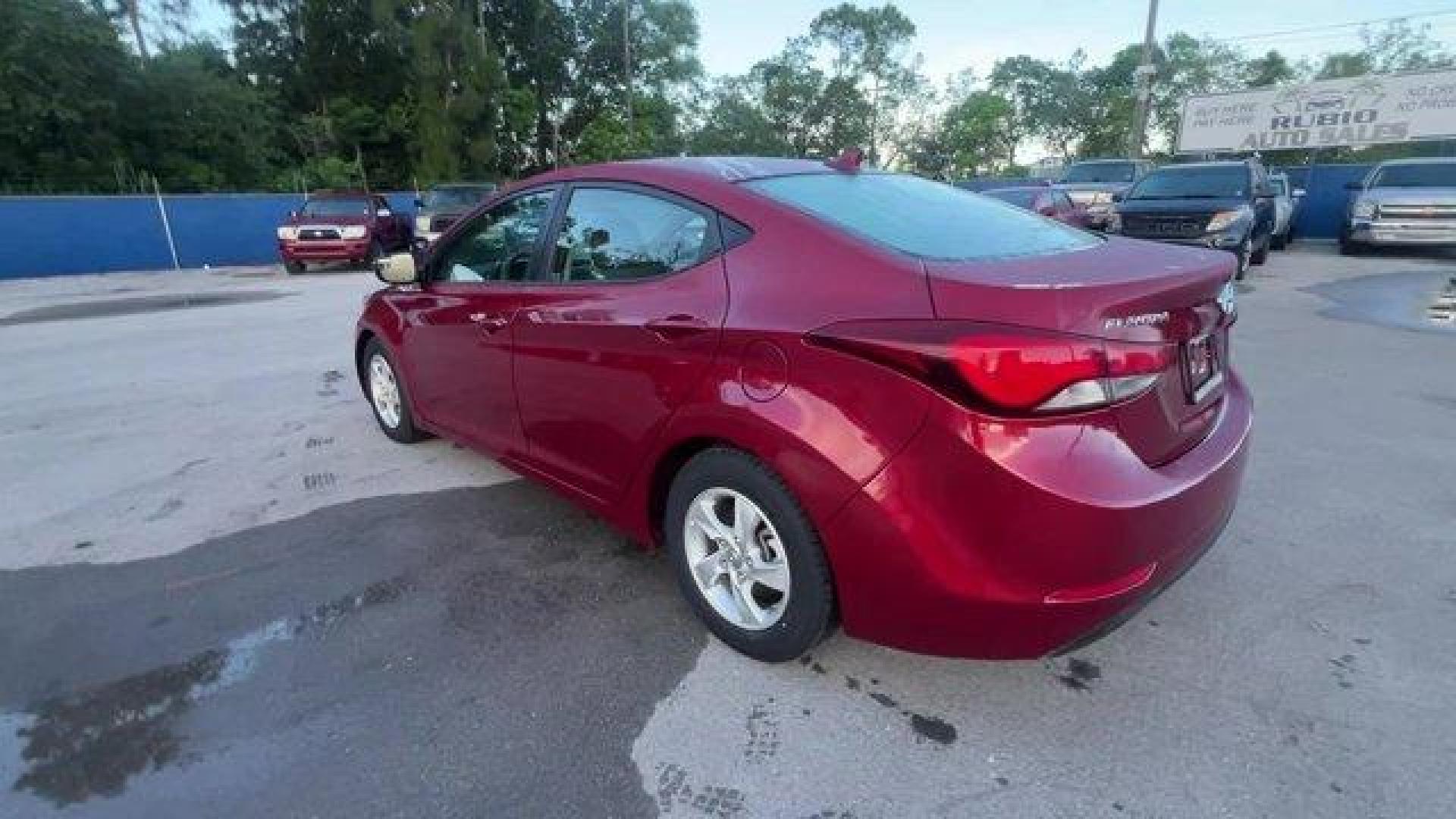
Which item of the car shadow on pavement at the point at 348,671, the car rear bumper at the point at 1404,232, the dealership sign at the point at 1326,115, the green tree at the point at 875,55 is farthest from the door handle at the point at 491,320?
the green tree at the point at 875,55

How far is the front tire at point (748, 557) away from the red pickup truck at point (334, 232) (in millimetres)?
15563

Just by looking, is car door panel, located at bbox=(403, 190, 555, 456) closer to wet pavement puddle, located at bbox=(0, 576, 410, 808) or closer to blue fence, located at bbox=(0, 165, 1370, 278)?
wet pavement puddle, located at bbox=(0, 576, 410, 808)

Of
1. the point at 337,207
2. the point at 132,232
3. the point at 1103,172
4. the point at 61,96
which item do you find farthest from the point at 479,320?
the point at 61,96

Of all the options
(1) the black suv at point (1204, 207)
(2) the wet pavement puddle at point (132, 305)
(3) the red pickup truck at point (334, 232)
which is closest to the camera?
(1) the black suv at point (1204, 207)

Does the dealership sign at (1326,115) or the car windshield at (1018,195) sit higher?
the dealership sign at (1326,115)

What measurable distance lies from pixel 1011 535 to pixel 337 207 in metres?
17.5

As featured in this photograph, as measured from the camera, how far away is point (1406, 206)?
44.8 feet

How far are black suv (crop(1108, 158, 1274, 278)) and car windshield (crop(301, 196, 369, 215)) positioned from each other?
46.7 feet

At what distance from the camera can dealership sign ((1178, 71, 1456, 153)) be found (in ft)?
69.7

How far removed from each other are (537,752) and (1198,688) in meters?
1.97

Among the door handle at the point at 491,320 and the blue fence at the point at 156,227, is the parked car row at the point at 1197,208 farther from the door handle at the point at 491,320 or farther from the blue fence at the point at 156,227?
the door handle at the point at 491,320

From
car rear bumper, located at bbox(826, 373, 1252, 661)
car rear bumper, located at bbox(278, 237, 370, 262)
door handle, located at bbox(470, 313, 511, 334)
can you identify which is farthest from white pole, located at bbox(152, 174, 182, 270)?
car rear bumper, located at bbox(826, 373, 1252, 661)

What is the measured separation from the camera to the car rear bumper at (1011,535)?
6.31 ft

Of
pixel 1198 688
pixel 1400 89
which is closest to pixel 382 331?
pixel 1198 688
